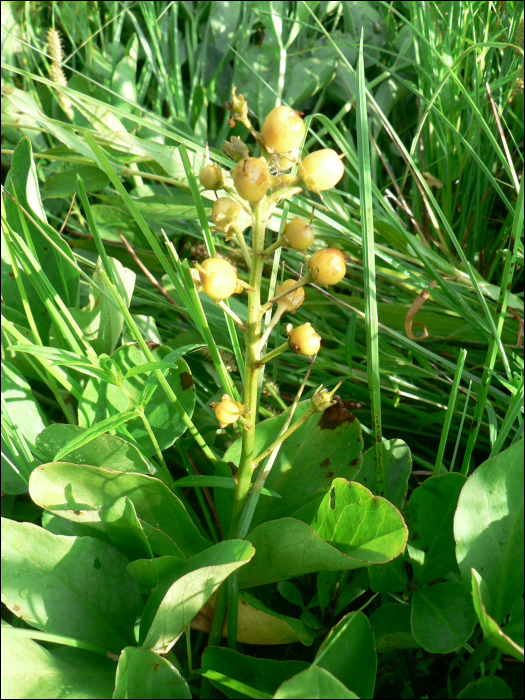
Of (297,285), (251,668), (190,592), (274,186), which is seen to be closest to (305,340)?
(297,285)

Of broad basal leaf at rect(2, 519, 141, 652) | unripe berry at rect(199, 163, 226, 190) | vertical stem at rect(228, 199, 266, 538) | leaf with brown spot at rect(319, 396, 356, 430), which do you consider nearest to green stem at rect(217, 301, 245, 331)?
vertical stem at rect(228, 199, 266, 538)

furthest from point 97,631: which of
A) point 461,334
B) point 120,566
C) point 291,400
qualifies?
point 461,334

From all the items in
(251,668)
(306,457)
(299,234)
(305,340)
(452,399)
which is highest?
(299,234)

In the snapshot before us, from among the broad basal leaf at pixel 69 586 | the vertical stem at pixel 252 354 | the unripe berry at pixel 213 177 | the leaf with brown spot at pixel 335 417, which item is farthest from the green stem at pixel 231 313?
the broad basal leaf at pixel 69 586

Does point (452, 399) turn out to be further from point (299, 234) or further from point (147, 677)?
point (147, 677)

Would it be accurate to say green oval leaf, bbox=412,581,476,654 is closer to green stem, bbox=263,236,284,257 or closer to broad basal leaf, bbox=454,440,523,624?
broad basal leaf, bbox=454,440,523,624

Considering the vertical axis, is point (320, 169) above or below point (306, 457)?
above
